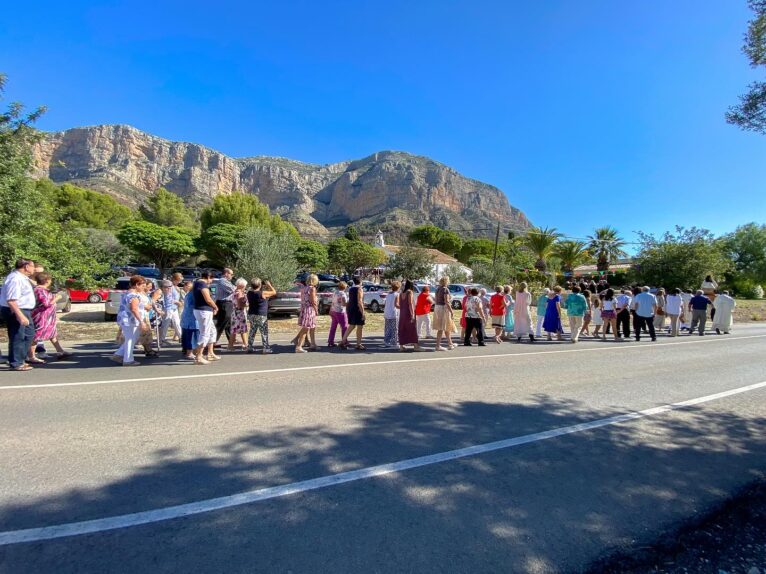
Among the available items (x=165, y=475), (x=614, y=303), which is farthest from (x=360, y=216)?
(x=165, y=475)

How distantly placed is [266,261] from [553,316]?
43.1 feet

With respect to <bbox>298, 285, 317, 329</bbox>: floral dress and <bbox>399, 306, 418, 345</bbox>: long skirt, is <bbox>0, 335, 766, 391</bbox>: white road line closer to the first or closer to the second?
<bbox>399, 306, 418, 345</bbox>: long skirt

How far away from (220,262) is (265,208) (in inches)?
634

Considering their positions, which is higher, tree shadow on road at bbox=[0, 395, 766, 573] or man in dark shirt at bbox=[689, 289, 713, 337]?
man in dark shirt at bbox=[689, 289, 713, 337]

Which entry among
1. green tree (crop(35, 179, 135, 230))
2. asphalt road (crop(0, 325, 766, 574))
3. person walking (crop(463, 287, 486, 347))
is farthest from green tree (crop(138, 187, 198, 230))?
asphalt road (crop(0, 325, 766, 574))

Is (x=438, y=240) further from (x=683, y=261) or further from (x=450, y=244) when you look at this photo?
(x=683, y=261)

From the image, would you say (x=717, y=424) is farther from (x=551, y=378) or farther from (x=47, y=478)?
(x=47, y=478)

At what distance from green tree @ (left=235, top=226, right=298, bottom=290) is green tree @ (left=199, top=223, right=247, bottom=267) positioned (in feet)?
66.1

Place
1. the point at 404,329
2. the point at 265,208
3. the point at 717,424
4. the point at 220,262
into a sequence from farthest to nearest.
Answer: the point at 265,208
the point at 220,262
the point at 404,329
the point at 717,424

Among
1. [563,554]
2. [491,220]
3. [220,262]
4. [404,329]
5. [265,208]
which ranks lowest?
[563,554]

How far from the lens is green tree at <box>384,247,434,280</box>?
35.2 meters

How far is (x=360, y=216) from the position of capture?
15438 cm

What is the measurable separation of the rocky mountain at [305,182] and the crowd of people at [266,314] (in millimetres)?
111195

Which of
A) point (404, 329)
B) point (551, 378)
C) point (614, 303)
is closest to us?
point (551, 378)
